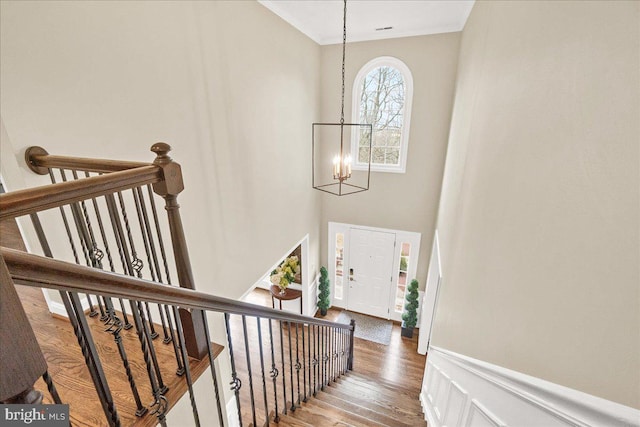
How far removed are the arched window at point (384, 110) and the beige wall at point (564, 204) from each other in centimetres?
297

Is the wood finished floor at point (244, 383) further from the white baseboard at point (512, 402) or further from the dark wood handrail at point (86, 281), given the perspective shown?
the white baseboard at point (512, 402)

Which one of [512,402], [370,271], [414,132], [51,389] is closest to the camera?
[51,389]

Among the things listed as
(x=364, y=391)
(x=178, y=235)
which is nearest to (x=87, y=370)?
(x=178, y=235)

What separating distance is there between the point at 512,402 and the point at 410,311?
4.51m

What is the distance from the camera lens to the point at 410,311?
17.8ft

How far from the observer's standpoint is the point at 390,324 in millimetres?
5969

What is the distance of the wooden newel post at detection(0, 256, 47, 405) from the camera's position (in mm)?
491

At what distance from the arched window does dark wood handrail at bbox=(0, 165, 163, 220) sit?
451 cm

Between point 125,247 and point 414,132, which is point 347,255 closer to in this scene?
point 414,132

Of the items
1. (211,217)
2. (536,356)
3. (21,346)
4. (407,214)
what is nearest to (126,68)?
(211,217)

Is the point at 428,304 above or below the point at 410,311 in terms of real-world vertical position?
above

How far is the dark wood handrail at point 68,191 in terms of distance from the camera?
71 cm

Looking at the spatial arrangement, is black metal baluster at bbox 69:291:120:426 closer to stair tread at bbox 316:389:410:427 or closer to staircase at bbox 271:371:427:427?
staircase at bbox 271:371:427:427

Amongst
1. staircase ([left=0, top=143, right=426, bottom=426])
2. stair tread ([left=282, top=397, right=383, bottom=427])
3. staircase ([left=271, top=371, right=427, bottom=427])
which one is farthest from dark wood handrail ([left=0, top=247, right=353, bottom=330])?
stair tread ([left=282, top=397, right=383, bottom=427])
